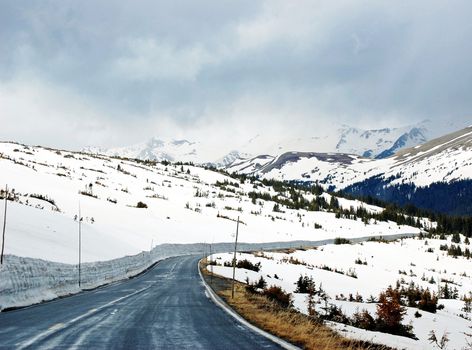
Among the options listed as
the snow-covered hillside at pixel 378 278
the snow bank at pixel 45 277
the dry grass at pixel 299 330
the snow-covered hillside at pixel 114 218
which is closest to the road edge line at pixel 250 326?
the dry grass at pixel 299 330

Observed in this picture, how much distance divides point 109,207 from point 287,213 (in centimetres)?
11259

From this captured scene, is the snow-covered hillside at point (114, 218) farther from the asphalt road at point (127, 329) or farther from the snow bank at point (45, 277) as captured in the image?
the asphalt road at point (127, 329)

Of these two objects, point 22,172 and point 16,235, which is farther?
point 22,172

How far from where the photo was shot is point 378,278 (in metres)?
62.6

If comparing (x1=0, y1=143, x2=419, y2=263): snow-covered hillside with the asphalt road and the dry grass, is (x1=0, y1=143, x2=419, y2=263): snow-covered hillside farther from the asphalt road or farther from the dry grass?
the dry grass

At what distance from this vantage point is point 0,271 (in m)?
21.0

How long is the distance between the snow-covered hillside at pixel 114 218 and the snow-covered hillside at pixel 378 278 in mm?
15025

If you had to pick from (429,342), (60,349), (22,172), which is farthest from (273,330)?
(22,172)

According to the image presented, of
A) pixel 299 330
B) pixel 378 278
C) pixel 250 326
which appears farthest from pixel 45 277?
pixel 378 278

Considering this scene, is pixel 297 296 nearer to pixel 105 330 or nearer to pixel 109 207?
pixel 105 330

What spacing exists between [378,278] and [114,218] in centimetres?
4730

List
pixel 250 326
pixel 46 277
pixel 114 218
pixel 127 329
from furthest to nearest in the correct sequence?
pixel 114 218
pixel 46 277
pixel 250 326
pixel 127 329

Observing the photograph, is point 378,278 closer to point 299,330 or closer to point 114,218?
point 114,218

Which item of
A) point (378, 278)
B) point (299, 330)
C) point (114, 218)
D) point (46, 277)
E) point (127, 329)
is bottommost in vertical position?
point (378, 278)
